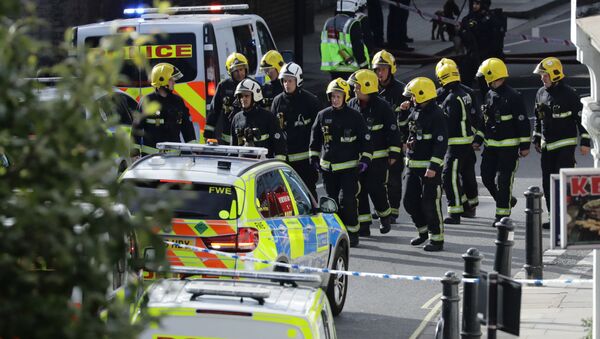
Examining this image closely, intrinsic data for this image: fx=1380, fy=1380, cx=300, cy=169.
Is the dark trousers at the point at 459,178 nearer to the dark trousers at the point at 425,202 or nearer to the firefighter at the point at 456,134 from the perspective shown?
the firefighter at the point at 456,134

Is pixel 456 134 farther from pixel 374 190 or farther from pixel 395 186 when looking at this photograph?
pixel 374 190

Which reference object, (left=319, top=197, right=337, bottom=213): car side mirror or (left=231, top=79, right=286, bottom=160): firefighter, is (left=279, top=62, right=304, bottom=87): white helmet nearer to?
(left=231, top=79, right=286, bottom=160): firefighter

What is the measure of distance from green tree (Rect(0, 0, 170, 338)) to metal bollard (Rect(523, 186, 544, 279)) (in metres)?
9.56

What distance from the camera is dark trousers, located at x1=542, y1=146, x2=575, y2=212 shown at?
15555 millimetres

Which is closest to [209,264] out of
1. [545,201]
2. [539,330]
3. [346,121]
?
[539,330]

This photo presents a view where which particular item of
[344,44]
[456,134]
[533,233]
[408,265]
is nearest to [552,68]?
[456,134]

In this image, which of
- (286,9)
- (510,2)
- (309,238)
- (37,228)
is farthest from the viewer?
(510,2)

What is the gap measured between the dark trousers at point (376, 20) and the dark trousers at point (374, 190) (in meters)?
15.4

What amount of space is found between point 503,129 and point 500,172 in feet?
1.79

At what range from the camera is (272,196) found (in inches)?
448

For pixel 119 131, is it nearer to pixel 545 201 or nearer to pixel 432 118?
pixel 432 118

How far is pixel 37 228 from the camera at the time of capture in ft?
12.8

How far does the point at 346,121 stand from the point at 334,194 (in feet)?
3.01

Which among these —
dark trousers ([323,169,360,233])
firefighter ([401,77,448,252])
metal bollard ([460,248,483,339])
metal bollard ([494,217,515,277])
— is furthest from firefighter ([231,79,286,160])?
metal bollard ([460,248,483,339])
